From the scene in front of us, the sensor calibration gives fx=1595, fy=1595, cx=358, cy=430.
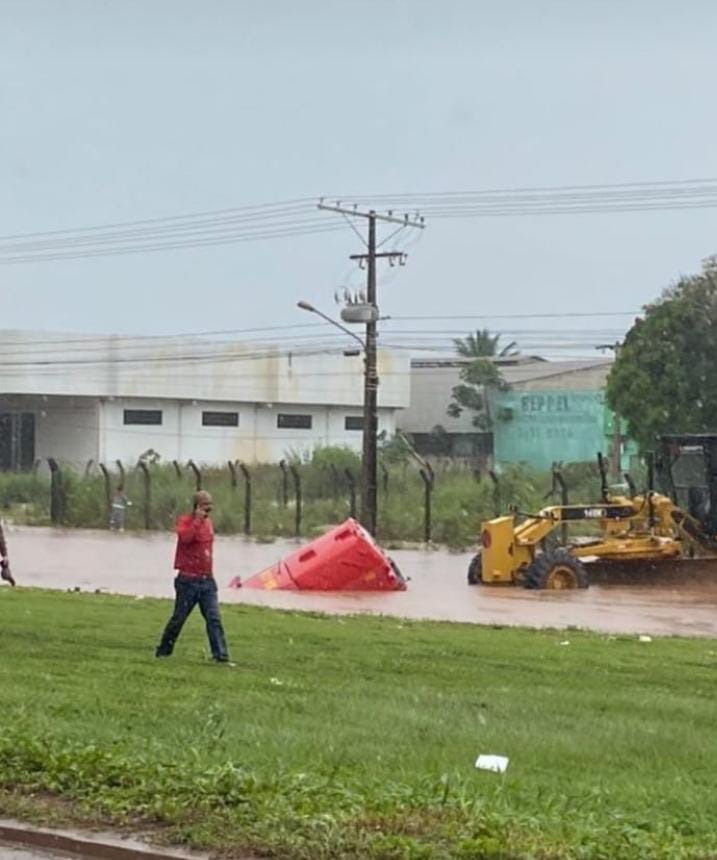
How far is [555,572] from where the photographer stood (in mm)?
29078

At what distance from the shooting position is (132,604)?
23047mm

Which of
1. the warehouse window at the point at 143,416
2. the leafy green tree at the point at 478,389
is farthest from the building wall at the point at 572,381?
the warehouse window at the point at 143,416

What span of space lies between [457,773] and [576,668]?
6.31 metres

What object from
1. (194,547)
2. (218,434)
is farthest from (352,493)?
(218,434)

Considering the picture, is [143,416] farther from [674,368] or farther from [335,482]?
[674,368]

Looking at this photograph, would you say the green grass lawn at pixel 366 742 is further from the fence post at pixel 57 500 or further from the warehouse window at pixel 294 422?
the warehouse window at pixel 294 422

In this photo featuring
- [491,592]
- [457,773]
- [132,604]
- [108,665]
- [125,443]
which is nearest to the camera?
[457,773]

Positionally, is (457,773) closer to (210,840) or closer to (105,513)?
(210,840)

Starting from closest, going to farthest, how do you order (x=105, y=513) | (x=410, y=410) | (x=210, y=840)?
(x=210, y=840) < (x=105, y=513) < (x=410, y=410)

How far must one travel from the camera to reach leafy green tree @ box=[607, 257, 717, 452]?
53562mm

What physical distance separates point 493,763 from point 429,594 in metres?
19.7

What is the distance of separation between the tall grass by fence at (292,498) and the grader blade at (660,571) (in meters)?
11.4

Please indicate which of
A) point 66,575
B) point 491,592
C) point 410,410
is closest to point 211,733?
point 491,592

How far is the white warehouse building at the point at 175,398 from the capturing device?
79375 mm
